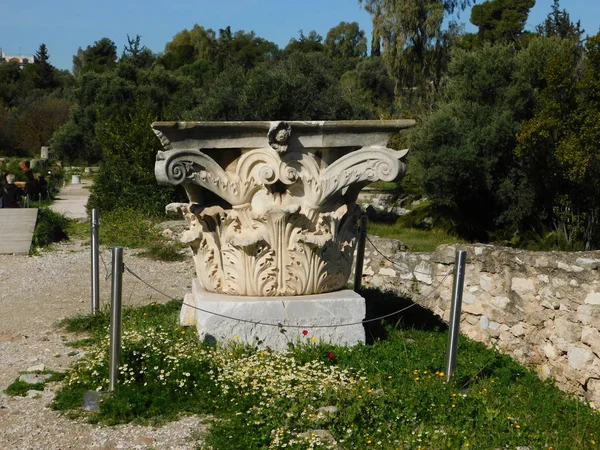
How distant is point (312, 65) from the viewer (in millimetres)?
21688

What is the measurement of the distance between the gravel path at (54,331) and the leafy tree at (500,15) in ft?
96.1

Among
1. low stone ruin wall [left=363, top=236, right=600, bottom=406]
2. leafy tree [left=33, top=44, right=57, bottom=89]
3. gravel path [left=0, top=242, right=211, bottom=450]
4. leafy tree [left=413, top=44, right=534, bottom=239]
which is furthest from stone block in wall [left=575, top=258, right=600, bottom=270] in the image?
leafy tree [left=33, top=44, right=57, bottom=89]

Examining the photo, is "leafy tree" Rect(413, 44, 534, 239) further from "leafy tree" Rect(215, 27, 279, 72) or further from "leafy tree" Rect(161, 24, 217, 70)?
"leafy tree" Rect(161, 24, 217, 70)

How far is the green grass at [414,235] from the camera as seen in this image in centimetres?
1648

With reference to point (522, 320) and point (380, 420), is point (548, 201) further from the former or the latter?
point (380, 420)

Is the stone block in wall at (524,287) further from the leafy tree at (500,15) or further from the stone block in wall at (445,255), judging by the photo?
the leafy tree at (500,15)

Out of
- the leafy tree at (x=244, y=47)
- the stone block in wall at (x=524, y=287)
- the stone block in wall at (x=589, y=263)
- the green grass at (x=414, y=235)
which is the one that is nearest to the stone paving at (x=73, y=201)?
the green grass at (x=414, y=235)

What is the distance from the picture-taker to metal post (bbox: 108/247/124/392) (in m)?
5.17

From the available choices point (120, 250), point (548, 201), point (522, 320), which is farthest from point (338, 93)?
point (120, 250)

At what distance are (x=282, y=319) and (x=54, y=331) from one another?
8.35 ft

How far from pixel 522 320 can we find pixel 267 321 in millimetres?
2389

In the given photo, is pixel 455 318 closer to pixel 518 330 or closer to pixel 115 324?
pixel 518 330

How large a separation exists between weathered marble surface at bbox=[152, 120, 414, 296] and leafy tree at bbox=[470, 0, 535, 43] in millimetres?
32508

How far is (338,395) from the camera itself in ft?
16.4
